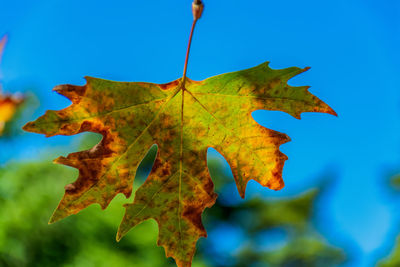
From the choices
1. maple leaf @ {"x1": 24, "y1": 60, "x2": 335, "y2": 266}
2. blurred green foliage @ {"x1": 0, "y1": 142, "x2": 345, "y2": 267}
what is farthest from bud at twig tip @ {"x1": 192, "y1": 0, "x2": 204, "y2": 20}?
blurred green foliage @ {"x1": 0, "y1": 142, "x2": 345, "y2": 267}

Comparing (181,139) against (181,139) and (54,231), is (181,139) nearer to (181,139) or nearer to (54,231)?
(181,139)

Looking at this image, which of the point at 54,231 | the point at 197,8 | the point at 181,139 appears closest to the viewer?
the point at 197,8

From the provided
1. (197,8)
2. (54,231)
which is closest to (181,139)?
(197,8)

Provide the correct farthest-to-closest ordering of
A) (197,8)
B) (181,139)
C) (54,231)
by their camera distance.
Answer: (54,231), (181,139), (197,8)

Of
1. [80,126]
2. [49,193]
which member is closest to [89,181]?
[80,126]

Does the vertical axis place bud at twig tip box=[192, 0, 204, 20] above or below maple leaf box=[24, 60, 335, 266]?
above

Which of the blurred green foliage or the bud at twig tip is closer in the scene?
the bud at twig tip

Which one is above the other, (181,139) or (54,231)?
(54,231)

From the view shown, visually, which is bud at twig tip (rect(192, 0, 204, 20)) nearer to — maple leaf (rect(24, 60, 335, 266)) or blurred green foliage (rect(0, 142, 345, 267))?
maple leaf (rect(24, 60, 335, 266))

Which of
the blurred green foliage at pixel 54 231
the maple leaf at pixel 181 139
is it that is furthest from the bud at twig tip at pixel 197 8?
the blurred green foliage at pixel 54 231
